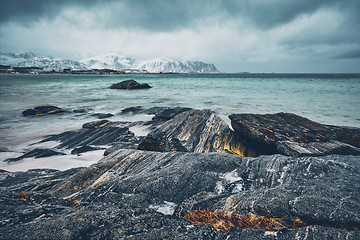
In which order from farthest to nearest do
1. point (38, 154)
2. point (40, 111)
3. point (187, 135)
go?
point (40, 111)
point (38, 154)
point (187, 135)

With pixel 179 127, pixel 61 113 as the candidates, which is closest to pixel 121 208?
pixel 179 127

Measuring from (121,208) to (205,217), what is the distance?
1.11m

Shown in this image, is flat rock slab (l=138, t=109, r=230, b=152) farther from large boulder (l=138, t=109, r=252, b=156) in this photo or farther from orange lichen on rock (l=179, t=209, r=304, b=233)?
orange lichen on rock (l=179, t=209, r=304, b=233)

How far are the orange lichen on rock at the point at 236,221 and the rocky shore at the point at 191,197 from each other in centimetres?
1

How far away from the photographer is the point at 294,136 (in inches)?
191

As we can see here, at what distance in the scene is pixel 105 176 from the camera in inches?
124

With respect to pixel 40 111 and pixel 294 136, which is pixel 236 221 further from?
pixel 40 111

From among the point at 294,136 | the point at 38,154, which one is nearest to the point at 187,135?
the point at 294,136

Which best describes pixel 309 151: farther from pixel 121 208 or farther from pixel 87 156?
pixel 87 156

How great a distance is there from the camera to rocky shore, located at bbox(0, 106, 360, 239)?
1847 millimetres

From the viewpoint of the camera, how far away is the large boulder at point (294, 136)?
4172mm

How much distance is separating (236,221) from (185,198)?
75cm

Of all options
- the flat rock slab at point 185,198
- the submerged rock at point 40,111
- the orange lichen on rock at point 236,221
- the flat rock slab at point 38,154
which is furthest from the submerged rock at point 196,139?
the submerged rock at point 40,111

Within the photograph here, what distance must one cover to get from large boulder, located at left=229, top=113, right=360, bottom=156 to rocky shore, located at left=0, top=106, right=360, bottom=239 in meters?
0.05
